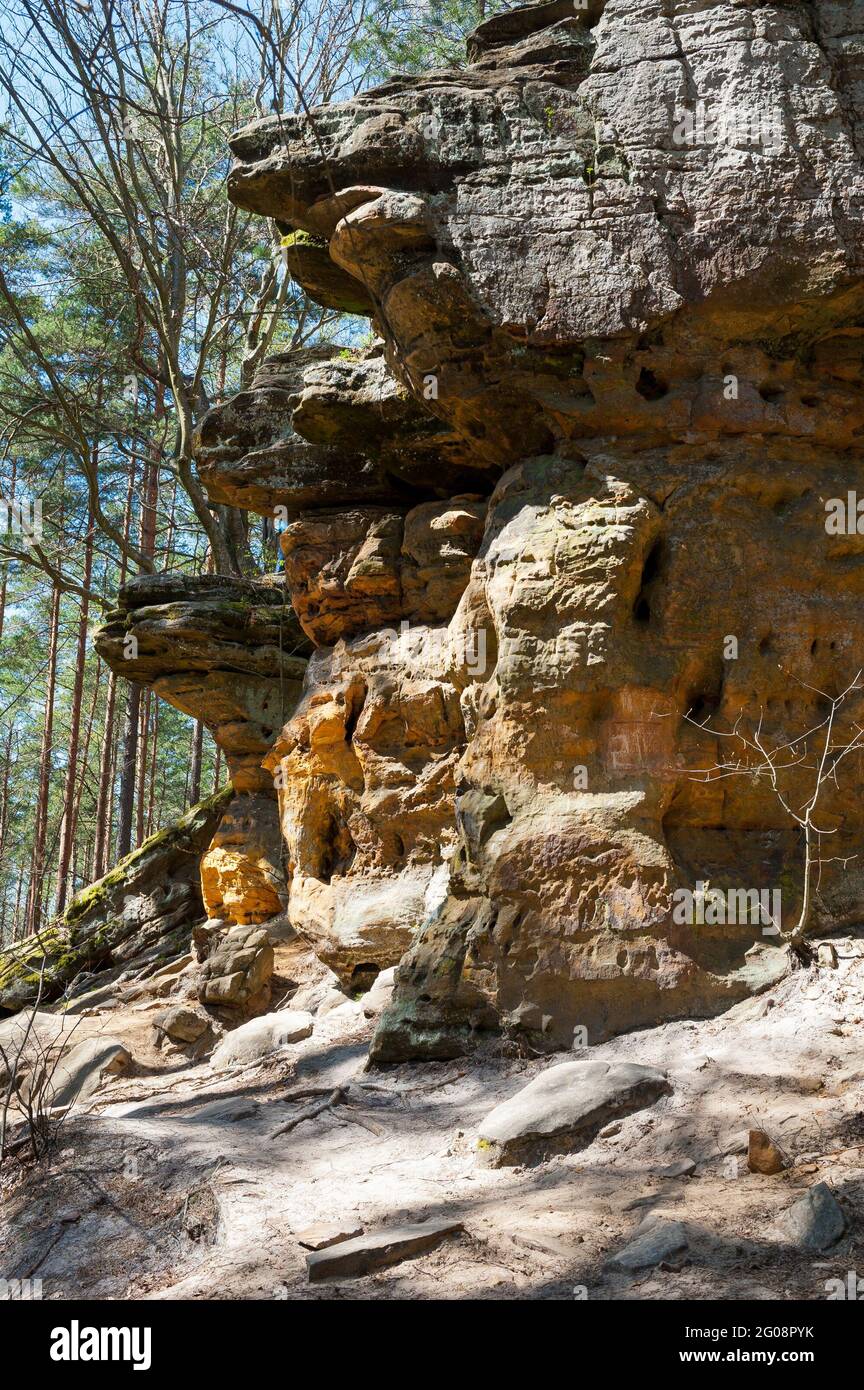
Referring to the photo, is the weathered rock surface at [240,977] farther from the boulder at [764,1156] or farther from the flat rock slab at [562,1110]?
the boulder at [764,1156]

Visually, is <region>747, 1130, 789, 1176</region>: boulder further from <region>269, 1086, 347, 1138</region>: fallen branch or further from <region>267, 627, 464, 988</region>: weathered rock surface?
<region>267, 627, 464, 988</region>: weathered rock surface

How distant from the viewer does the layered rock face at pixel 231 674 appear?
12.2 m

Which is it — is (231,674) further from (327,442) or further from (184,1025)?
(184,1025)

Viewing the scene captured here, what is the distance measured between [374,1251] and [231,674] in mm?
9013

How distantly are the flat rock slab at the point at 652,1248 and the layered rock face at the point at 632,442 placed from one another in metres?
2.58

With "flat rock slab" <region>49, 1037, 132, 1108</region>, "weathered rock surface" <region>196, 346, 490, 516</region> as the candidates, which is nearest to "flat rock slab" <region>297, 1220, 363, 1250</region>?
"flat rock slab" <region>49, 1037, 132, 1108</region>

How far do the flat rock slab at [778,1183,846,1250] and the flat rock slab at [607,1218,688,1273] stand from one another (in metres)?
0.40

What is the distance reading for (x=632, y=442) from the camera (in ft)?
24.5

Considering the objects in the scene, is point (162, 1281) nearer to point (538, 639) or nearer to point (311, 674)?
point (538, 639)

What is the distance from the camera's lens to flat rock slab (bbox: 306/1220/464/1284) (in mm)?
4125

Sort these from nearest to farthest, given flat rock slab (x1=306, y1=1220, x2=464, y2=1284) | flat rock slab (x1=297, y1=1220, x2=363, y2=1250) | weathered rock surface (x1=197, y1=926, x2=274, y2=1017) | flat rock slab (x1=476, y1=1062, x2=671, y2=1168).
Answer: flat rock slab (x1=306, y1=1220, x2=464, y2=1284) < flat rock slab (x1=297, y1=1220, x2=363, y2=1250) < flat rock slab (x1=476, y1=1062, x2=671, y2=1168) < weathered rock surface (x1=197, y1=926, x2=274, y2=1017)

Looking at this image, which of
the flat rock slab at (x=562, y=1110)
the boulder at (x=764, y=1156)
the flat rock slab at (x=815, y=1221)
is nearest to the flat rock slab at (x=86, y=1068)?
the flat rock slab at (x=562, y=1110)

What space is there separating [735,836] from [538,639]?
190 cm

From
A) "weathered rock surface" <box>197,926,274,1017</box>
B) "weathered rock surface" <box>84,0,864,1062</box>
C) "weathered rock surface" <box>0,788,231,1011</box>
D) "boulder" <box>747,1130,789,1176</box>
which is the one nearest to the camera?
"boulder" <box>747,1130,789,1176</box>
